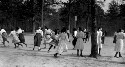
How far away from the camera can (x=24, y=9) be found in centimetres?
5297

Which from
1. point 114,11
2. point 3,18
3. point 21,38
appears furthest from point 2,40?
point 114,11

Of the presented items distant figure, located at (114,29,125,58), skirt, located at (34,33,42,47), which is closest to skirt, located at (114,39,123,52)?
distant figure, located at (114,29,125,58)

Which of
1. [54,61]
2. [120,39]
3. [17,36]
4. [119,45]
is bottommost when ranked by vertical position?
[54,61]

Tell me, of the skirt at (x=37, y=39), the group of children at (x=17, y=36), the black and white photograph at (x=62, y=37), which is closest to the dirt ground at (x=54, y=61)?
the black and white photograph at (x=62, y=37)

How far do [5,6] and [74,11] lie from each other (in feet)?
62.7

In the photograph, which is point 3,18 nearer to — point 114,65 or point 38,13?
point 38,13

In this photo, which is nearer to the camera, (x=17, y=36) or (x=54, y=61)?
(x=54, y=61)

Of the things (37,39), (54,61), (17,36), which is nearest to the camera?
(54,61)

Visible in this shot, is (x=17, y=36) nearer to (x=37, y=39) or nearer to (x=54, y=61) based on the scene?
(x=37, y=39)

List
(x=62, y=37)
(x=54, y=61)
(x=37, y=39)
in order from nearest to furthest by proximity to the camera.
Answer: (x=54, y=61) → (x=62, y=37) → (x=37, y=39)

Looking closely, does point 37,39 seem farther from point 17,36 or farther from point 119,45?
point 119,45

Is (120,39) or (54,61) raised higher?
(120,39)

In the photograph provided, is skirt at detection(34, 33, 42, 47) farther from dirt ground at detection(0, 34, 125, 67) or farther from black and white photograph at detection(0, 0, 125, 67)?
dirt ground at detection(0, 34, 125, 67)

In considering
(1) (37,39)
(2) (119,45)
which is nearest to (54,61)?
(2) (119,45)
